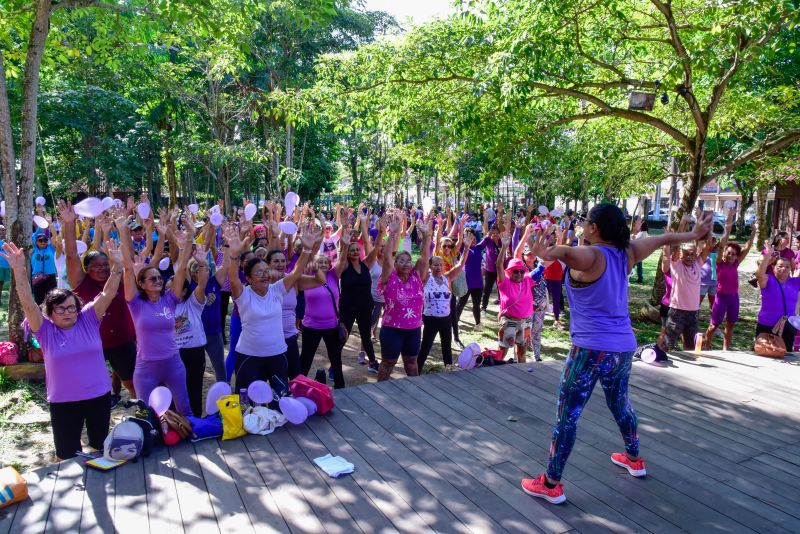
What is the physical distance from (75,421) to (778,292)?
24.5 ft

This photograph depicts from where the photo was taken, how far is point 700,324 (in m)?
10.1

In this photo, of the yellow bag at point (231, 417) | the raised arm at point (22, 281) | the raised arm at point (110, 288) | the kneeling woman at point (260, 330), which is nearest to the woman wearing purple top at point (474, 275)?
the kneeling woman at point (260, 330)

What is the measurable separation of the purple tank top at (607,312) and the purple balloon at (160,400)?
9.44ft

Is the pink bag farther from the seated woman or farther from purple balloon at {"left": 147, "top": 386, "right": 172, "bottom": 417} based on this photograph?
the seated woman

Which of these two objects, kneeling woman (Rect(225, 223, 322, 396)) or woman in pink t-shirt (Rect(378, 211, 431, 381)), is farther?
woman in pink t-shirt (Rect(378, 211, 431, 381))

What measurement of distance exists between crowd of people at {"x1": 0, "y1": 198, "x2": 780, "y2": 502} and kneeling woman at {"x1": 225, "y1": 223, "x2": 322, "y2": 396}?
0.04 ft

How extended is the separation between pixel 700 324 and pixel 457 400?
7196 mm

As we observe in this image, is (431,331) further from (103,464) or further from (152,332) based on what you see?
(103,464)

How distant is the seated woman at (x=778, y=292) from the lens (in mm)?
6613

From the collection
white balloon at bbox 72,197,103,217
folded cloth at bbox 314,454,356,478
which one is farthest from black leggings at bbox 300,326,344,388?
white balloon at bbox 72,197,103,217

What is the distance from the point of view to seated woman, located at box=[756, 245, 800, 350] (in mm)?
6613

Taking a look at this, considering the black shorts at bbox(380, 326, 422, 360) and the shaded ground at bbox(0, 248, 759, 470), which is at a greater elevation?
the black shorts at bbox(380, 326, 422, 360)

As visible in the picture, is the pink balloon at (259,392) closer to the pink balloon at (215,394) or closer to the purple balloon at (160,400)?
the pink balloon at (215,394)

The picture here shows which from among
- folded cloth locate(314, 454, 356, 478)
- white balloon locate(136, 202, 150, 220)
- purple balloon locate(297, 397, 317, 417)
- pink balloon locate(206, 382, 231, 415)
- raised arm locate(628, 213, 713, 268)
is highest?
white balloon locate(136, 202, 150, 220)
